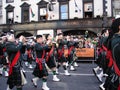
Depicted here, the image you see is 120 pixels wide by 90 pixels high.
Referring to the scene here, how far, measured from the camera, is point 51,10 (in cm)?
3459

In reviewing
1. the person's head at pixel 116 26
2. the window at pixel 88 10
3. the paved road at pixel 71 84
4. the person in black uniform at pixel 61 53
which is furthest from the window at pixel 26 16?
the person's head at pixel 116 26

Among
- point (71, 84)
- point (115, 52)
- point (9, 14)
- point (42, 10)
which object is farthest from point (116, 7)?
point (115, 52)

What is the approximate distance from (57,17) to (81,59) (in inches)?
478

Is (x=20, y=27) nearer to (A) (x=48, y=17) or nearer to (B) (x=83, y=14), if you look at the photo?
(A) (x=48, y=17)

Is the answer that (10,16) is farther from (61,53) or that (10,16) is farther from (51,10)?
(61,53)

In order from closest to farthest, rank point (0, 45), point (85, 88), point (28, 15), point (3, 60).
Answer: point (85, 88) < point (0, 45) < point (3, 60) < point (28, 15)

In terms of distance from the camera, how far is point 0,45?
13.6 meters

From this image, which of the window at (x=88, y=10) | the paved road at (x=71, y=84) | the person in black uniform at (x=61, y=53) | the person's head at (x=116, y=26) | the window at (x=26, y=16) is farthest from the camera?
the window at (x=26, y=16)

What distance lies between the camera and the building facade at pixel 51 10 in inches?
1270

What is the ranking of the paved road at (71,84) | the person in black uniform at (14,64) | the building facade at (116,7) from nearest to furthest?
the person in black uniform at (14,64), the paved road at (71,84), the building facade at (116,7)

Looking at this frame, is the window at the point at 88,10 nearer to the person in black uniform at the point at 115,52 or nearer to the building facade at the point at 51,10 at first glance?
the building facade at the point at 51,10

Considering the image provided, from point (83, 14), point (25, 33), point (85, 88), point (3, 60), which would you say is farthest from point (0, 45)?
point (25, 33)

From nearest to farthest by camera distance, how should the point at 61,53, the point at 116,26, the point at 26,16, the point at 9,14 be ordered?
1. the point at 116,26
2. the point at 61,53
3. the point at 26,16
4. the point at 9,14

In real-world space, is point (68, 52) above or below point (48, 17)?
below
